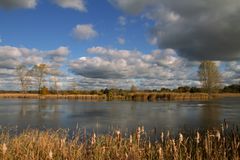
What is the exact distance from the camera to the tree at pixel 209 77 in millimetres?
57844

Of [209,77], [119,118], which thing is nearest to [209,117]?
[119,118]

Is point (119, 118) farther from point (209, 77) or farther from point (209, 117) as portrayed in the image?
point (209, 77)

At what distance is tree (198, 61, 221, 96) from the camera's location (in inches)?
2277

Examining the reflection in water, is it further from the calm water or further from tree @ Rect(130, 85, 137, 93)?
tree @ Rect(130, 85, 137, 93)

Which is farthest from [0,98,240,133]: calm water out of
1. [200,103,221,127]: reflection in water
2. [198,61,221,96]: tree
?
[198,61,221,96]: tree

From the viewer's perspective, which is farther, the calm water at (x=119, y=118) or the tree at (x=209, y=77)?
the tree at (x=209, y=77)

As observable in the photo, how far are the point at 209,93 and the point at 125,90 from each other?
815 inches

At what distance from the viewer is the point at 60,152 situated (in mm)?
6574

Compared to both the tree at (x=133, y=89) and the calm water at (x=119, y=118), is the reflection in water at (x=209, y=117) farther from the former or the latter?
the tree at (x=133, y=89)

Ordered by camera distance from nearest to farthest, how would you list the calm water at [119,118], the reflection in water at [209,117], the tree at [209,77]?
1. the calm water at [119,118]
2. the reflection in water at [209,117]
3. the tree at [209,77]

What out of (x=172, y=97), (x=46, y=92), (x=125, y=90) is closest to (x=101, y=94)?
(x=125, y=90)

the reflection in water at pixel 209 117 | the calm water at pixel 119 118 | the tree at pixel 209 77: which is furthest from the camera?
the tree at pixel 209 77

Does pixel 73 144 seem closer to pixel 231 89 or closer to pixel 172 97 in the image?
pixel 172 97

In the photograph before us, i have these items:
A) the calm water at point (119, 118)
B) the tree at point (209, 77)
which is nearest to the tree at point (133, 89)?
the tree at point (209, 77)
